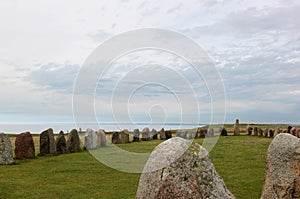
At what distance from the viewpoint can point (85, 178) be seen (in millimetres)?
15250

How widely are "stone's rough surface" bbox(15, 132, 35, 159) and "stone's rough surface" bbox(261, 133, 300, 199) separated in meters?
14.9

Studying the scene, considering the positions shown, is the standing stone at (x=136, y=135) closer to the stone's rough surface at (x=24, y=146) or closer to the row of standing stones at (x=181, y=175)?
the stone's rough surface at (x=24, y=146)

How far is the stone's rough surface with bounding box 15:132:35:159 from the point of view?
21172 millimetres

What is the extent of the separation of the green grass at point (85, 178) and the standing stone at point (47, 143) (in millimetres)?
1952

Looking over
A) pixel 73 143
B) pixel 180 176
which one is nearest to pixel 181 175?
pixel 180 176

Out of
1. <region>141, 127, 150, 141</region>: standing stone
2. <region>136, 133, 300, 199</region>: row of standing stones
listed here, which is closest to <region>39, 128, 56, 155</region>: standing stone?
<region>141, 127, 150, 141</region>: standing stone

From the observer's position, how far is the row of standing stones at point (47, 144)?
19281 millimetres

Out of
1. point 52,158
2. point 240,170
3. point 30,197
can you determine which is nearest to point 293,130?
point 240,170

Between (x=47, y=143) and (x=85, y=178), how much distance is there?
28.7ft

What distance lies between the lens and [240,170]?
1689 centimetres

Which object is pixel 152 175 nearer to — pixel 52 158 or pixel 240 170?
pixel 240 170

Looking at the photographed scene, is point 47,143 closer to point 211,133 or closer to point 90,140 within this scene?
point 90,140

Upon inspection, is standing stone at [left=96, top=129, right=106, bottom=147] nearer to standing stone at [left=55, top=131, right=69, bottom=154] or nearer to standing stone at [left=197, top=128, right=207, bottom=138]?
standing stone at [left=55, top=131, right=69, bottom=154]

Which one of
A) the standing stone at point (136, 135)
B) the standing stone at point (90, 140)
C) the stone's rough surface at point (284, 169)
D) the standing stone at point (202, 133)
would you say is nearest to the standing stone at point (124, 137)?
the standing stone at point (136, 135)
